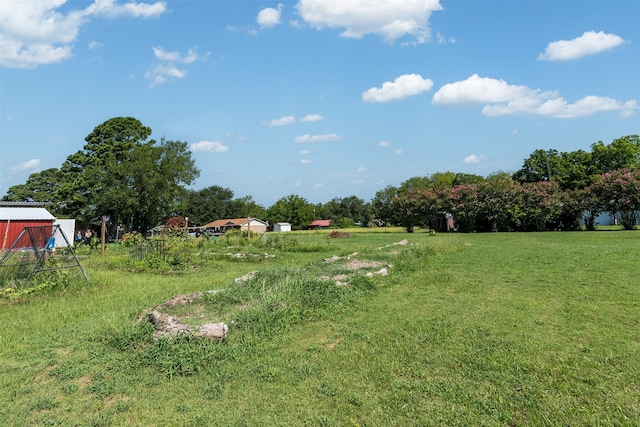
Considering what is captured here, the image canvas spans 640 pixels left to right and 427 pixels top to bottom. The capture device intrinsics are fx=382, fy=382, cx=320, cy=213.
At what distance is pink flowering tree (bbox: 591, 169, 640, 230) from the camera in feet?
75.9

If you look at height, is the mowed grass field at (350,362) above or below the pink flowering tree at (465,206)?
below

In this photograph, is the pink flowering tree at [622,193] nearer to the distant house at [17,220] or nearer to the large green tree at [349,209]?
the distant house at [17,220]

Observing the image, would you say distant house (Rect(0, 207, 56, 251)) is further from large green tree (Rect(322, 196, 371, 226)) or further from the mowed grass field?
large green tree (Rect(322, 196, 371, 226))

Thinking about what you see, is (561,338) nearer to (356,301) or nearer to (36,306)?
(356,301)

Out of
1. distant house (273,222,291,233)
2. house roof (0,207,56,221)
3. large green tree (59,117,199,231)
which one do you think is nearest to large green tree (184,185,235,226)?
distant house (273,222,291,233)

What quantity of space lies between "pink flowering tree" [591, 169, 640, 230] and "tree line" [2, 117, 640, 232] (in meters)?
0.05

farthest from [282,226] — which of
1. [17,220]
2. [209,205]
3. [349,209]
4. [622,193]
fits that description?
[622,193]

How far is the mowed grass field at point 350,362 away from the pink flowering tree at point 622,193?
2129 centimetres

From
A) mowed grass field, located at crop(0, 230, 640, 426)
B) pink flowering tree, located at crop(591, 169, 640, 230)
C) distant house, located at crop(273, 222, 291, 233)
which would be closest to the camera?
mowed grass field, located at crop(0, 230, 640, 426)

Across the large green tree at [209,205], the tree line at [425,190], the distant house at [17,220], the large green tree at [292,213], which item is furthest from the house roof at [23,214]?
the large green tree at [292,213]

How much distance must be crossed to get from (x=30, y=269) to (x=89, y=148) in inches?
1276

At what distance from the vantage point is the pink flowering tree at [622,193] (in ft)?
75.9

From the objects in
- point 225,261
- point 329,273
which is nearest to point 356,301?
point 329,273

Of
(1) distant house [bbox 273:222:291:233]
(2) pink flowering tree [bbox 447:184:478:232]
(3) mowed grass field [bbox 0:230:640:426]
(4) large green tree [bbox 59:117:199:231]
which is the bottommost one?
(3) mowed grass field [bbox 0:230:640:426]
